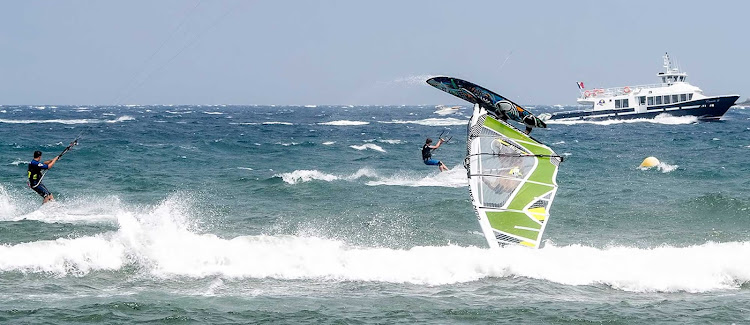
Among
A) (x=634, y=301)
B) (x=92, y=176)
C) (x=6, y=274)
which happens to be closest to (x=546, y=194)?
(x=634, y=301)

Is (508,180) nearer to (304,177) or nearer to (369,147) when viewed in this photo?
(304,177)

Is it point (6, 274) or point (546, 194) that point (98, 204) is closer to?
point (6, 274)

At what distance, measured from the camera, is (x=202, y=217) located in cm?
1880

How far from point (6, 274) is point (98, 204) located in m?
8.31

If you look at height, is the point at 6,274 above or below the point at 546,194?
below

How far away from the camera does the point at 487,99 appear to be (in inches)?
491

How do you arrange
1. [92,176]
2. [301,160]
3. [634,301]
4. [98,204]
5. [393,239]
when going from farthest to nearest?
[301,160] → [92,176] → [98,204] → [393,239] → [634,301]

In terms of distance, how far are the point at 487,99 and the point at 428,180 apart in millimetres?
14485

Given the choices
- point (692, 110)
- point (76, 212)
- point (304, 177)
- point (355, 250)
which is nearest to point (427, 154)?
point (355, 250)

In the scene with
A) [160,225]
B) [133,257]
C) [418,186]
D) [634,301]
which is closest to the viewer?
[634,301]

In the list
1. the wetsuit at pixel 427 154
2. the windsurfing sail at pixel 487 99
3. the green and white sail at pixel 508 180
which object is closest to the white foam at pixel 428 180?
the wetsuit at pixel 427 154

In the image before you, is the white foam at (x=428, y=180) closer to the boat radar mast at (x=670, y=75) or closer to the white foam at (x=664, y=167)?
the white foam at (x=664, y=167)

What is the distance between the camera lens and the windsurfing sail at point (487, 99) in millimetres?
12227

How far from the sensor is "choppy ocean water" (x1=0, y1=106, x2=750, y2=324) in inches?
410
